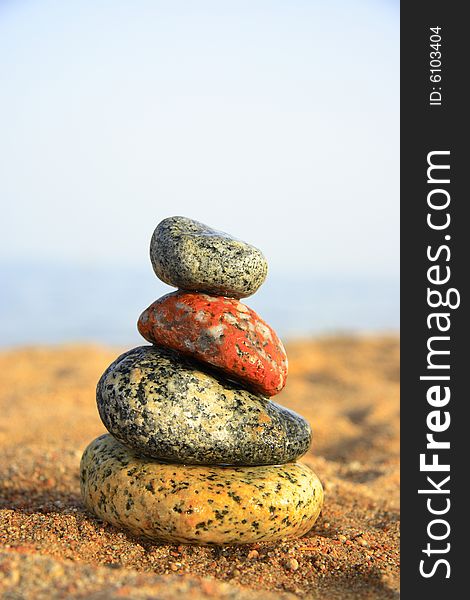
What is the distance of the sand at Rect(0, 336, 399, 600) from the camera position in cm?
425

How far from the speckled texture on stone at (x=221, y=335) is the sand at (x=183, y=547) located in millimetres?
1303

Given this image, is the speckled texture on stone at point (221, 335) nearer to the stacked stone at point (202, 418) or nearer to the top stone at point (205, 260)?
the stacked stone at point (202, 418)

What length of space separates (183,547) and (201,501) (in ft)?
1.34

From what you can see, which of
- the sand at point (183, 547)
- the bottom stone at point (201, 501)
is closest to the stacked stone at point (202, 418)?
the bottom stone at point (201, 501)

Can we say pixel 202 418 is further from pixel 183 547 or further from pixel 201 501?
pixel 183 547

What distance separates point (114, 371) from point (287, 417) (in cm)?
140

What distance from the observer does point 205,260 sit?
18.2ft

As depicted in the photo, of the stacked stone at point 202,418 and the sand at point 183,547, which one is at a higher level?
the stacked stone at point 202,418

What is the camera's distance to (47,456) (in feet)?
27.3

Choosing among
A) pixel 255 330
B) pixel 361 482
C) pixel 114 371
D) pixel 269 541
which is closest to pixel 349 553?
pixel 269 541

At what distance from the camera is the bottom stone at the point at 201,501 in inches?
208

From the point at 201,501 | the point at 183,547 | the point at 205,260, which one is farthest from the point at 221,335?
the point at 183,547

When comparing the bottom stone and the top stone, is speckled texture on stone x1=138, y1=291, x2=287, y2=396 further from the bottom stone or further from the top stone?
the bottom stone

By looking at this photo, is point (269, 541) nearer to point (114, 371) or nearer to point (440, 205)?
point (114, 371)
